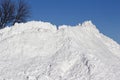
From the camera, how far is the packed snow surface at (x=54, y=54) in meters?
11.3

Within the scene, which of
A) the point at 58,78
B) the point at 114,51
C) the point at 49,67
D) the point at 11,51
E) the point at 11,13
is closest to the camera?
the point at 58,78

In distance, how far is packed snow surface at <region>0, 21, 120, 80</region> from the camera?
1131cm

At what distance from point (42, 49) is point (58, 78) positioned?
2435mm

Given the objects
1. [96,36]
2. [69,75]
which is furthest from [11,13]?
[69,75]

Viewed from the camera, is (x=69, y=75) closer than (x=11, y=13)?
Yes

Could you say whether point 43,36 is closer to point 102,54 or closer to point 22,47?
point 22,47

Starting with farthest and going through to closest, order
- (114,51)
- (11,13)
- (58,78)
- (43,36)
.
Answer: (11,13) → (114,51) → (43,36) → (58,78)

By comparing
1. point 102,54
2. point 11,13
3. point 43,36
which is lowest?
point 102,54

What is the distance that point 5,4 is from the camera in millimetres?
35781

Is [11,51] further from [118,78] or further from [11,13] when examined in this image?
[11,13]

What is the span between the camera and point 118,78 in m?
11.1

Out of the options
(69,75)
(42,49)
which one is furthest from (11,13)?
(69,75)

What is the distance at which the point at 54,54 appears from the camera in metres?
12.8

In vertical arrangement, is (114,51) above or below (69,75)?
above
